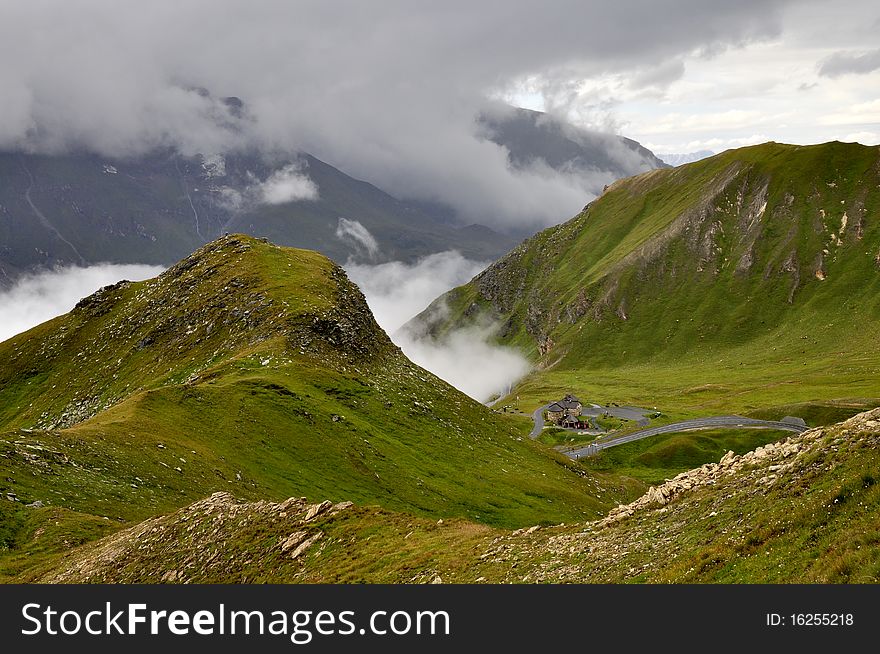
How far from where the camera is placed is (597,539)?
3048 cm

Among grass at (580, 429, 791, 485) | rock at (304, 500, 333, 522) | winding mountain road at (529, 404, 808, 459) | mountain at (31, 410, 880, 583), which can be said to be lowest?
mountain at (31, 410, 880, 583)

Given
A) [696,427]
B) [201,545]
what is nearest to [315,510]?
[201,545]

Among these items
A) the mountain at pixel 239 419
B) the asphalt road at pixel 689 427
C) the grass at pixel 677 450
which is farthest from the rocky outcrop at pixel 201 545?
the asphalt road at pixel 689 427

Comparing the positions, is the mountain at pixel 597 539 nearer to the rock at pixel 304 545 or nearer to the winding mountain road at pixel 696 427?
the rock at pixel 304 545

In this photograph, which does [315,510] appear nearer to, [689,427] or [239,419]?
[239,419]

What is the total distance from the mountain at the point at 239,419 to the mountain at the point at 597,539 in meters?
8.89

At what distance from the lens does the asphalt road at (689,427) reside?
154m

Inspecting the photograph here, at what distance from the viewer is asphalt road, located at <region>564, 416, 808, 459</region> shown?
153600 mm

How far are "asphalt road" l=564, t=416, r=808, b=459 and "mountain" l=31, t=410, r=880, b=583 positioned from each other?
123541mm

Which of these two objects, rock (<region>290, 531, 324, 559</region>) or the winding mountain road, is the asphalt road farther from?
rock (<region>290, 531, 324, 559</region>)

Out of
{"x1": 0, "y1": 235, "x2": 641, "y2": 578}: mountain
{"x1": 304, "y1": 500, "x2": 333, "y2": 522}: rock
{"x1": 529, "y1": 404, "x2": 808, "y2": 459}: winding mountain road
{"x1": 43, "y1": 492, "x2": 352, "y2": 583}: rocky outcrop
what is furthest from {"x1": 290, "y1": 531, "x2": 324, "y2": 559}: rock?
{"x1": 529, "y1": 404, "x2": 808, "y2": 459}: winding mountain road

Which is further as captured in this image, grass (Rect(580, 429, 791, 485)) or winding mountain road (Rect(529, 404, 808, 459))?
winding mountain road (Rect(529, 404, 808, 459))

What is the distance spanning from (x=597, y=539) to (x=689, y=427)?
481ft

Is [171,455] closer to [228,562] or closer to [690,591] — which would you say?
[228,562]
